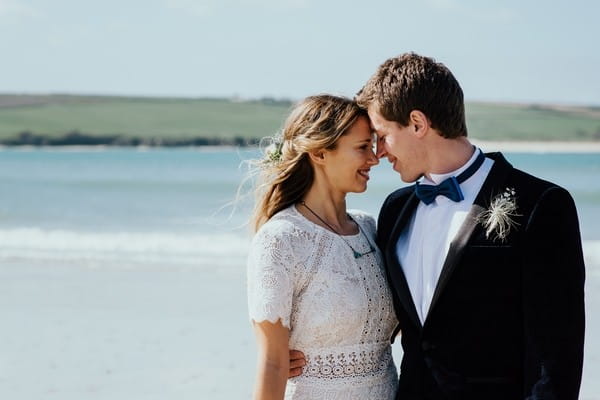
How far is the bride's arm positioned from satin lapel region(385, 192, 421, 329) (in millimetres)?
405

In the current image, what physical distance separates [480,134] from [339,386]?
191 feet

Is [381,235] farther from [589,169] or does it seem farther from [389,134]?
[589,169]

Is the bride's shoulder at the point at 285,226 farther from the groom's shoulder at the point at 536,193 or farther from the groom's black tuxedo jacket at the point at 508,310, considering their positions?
the groom's shoulder at the point at 536,193

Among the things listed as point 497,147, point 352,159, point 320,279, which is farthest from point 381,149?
point 497,147

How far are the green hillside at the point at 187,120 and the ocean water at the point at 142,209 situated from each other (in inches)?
880

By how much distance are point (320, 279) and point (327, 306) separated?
0.10m

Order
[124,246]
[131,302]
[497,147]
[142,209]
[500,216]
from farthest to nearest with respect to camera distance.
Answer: [497,147]
[142,209]
[124,246]
[131,302]
[500,216]

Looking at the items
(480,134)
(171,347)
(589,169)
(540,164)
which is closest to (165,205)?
(171,347)

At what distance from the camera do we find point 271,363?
10.5 feet

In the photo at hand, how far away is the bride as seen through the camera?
323 centimetres

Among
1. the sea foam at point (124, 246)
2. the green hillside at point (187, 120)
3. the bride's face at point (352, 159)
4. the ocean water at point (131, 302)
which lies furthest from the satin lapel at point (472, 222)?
the green hillside at point (187, 120)

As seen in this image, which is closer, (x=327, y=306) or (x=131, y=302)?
(x=327, y=306)

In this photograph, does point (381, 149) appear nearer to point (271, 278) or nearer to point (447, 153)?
point (447, 153)

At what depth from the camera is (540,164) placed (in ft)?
126
